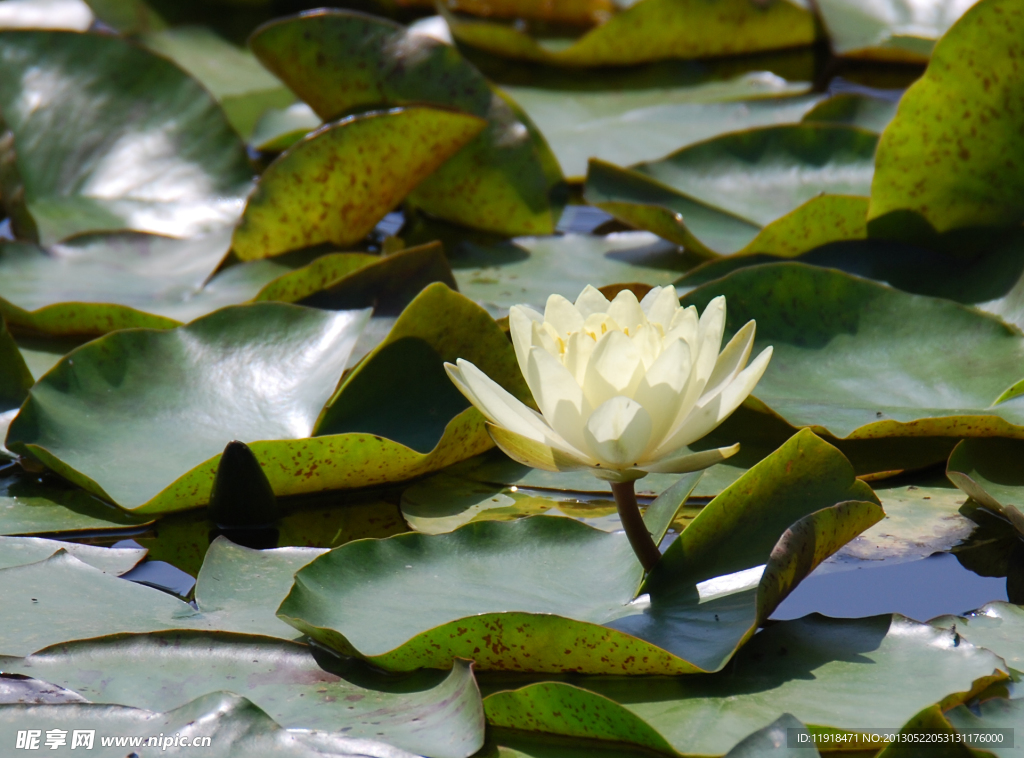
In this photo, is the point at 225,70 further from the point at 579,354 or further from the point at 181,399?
the point at 579,354

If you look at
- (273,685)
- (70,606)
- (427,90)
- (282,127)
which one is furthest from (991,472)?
(282,127)

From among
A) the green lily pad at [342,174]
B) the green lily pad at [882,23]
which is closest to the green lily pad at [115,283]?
the green lily pad at [342,174]

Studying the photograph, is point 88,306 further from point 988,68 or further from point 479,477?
point 988,68

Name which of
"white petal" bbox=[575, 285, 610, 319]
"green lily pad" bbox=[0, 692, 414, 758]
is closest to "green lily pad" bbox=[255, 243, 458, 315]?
"white petal" bbox=[575, 285, 610, 319]

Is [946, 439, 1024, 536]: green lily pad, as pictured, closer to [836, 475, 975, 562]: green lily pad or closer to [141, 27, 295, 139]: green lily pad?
[836, 475, 975, 562]: green lily pad

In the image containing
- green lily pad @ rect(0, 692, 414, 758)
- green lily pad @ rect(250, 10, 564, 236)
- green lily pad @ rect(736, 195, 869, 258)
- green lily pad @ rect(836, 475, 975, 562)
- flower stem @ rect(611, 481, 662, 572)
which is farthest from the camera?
green lily pad @ rect(250, 10, 564, 236)

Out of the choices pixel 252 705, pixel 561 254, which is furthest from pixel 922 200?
pixel 252 705
